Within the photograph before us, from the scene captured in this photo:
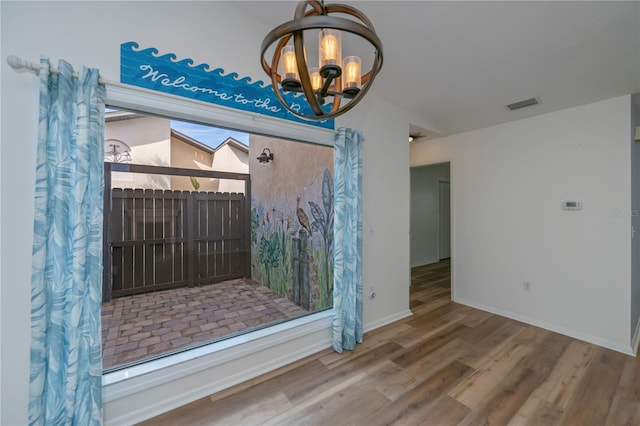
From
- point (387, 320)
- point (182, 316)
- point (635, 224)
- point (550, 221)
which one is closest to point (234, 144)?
point (182, 316)

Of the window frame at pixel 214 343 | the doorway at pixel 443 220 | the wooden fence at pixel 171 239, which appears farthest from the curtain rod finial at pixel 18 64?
the doorway at pixel 443 220

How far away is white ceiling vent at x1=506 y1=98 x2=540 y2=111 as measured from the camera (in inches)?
110

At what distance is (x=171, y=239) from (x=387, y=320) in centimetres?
270

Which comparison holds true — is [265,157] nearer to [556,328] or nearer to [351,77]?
[351,77]

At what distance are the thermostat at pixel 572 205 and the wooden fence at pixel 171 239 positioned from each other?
3.76m

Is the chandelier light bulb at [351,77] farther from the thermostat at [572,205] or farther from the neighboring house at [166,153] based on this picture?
the thermostat at [572,205]

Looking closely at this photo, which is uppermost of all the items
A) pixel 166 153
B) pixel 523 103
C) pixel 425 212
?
pixel 523 103

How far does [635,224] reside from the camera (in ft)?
9.03

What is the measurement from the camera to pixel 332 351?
253 cm

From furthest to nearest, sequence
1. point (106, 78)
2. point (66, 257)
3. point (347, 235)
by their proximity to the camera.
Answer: point (347, 235), point (106, 78), point (66, 257)

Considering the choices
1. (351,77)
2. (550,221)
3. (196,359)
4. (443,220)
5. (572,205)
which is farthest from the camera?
(443,220)

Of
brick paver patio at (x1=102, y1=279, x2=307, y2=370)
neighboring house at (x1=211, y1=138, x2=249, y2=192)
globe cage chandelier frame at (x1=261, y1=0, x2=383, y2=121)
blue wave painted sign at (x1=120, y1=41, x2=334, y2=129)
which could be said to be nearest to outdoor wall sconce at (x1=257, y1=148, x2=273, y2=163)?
neighboring house at (x1=211, y1=138, x2=249, y2=192)

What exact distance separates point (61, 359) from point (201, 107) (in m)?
1.81

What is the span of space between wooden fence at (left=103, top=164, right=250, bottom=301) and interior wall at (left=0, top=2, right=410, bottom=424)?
0.68 m
